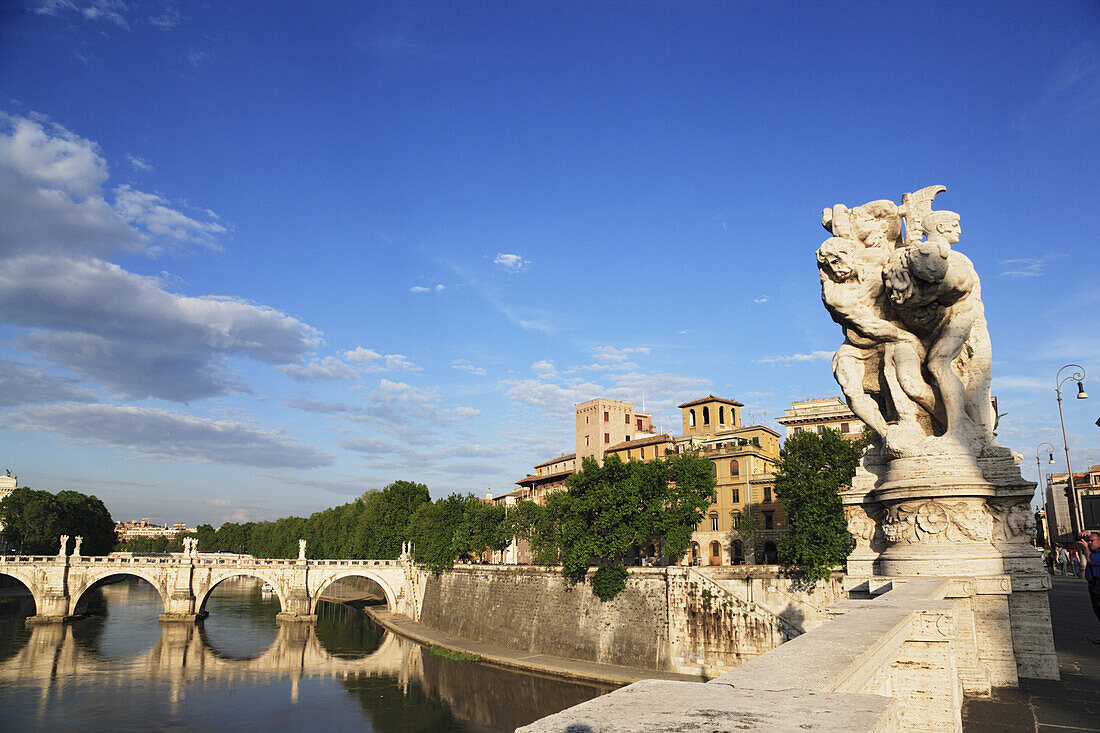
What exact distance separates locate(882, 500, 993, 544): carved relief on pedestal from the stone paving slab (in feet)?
65.1

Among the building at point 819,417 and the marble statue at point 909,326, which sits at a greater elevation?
the building at point 819,417

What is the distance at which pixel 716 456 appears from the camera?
5322 centimetres

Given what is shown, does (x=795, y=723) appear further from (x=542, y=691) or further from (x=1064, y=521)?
(x=1064, y=521)

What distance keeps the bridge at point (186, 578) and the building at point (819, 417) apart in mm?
32901

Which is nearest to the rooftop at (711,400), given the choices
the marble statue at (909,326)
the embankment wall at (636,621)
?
the embankment wall at (636,621)

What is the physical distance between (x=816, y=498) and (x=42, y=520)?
71497 mm

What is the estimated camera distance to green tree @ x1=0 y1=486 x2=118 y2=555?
6731 cm

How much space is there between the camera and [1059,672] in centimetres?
659

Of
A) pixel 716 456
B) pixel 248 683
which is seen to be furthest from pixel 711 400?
pixel 248 683

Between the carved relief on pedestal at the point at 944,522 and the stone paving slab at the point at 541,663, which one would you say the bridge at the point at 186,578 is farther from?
the carved relief on pedestal at the point at 944,522

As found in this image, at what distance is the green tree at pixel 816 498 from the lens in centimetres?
2878

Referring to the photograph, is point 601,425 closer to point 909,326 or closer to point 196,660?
point 196,660

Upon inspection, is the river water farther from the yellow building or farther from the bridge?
the yellow building

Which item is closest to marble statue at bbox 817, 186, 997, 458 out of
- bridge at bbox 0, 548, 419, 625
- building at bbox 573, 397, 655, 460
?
bridge at bbox 0, 548, 419, 625
